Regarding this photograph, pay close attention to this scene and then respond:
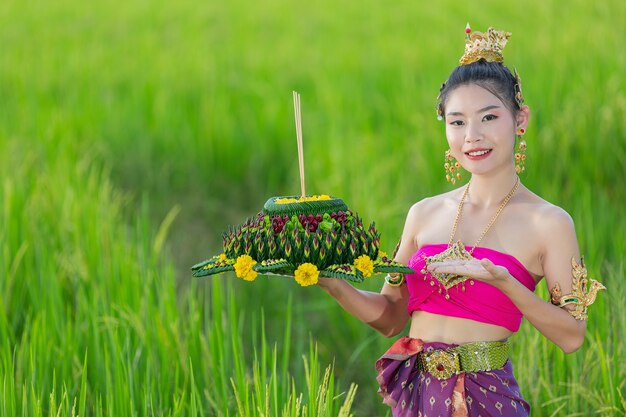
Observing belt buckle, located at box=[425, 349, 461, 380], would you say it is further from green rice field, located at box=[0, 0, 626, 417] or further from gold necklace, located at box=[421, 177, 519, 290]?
green rice field, located at box=[0, 0, 626, 417]

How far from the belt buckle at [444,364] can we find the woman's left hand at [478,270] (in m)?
0.18

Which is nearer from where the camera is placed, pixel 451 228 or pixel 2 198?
pixel 451 228

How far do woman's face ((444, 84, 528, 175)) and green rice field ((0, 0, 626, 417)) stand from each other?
562 millimetres

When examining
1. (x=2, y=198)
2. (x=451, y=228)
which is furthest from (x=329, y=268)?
(x=2, y=198)

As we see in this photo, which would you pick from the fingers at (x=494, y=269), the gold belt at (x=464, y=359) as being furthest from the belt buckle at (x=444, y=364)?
the fingers at (x=494, y=269)

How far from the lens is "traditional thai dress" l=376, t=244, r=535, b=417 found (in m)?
1.74

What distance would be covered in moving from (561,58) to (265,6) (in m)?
4.58

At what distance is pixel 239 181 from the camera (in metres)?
4.87

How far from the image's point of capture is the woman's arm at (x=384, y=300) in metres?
1.85

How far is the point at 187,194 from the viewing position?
4.79 metres

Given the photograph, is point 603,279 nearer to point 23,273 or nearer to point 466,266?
point 466,266

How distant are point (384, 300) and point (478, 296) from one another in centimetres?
25

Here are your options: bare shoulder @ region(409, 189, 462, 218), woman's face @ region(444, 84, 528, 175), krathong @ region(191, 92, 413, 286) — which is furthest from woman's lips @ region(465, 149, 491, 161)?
krathong @ region(191, 92, 413, 286)

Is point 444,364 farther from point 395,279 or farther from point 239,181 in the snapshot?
point 239,181
